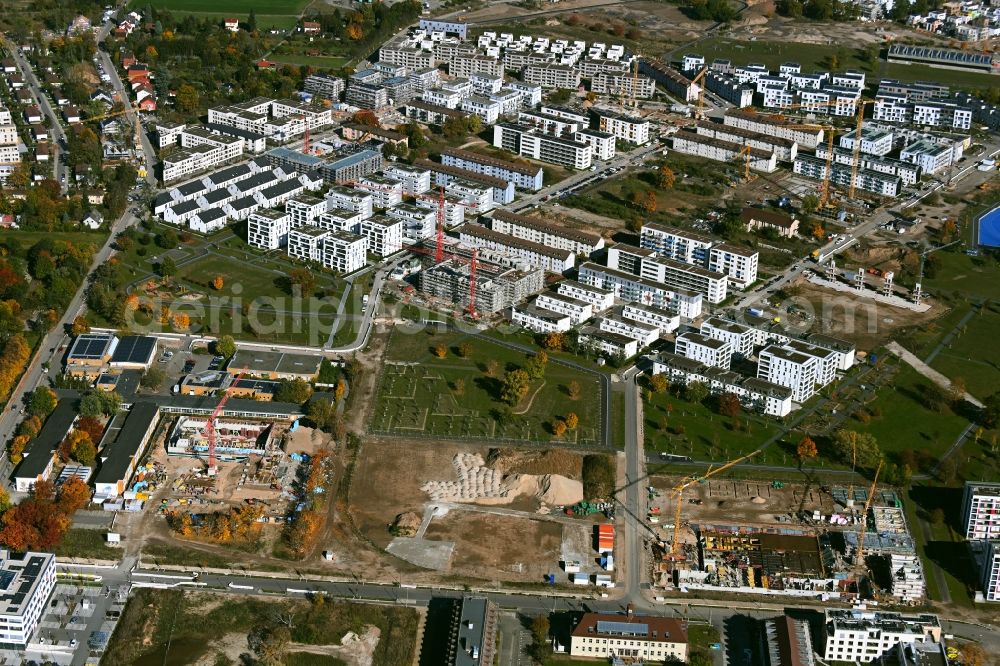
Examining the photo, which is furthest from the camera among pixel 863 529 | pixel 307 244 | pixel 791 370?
pixel 307 244

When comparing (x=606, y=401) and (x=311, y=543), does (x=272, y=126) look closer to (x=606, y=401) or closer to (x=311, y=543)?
(x=606, y=401)

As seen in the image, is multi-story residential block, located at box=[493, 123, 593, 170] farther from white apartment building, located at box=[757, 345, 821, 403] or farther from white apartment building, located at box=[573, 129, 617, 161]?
white apartment building, located at box=[757, 345, 821, 403]

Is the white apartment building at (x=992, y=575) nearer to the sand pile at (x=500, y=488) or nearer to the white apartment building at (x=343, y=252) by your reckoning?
the sand pile at (x=500, y=488)

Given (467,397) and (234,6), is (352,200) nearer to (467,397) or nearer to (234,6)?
(467,397)

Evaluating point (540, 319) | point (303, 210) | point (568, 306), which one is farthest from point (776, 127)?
point (303, 210)

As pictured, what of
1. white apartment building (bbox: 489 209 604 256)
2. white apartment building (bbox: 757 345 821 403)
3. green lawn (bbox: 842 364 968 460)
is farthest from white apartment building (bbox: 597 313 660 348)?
green lawn (bbox: 842 364 968 460)
